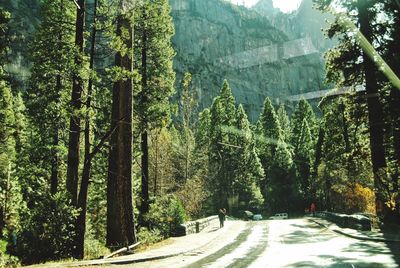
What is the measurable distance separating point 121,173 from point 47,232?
3.48 m

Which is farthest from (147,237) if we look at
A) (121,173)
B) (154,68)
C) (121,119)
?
(154,68)

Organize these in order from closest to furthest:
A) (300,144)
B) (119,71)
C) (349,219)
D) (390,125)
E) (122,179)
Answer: (119,71) → (122,179) → (390,125) → (349,219) → (300,144)

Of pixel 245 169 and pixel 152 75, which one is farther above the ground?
pixel 152 75

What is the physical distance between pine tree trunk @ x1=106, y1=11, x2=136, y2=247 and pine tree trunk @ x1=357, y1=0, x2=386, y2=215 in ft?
37.3

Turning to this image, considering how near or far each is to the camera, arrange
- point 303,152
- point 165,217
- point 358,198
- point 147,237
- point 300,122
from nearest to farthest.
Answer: point 147,237, point 165,217, point 358,198, point 303,152, point 300,122

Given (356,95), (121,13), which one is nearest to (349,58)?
(356,95)

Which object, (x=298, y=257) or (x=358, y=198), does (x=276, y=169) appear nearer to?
(x=358, y=198)

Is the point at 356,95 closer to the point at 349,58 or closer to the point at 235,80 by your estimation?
the point at 349,58

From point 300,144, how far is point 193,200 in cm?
4595

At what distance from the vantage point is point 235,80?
19625cm

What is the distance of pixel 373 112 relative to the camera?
21.4m

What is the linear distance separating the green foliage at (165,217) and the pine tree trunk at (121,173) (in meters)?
7.55

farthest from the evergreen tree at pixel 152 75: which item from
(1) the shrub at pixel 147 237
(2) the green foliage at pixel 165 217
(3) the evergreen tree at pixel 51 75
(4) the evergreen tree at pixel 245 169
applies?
(4) the evergreen tree at pixel 245 169

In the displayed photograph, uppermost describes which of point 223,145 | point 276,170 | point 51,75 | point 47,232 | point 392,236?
point 223,145
